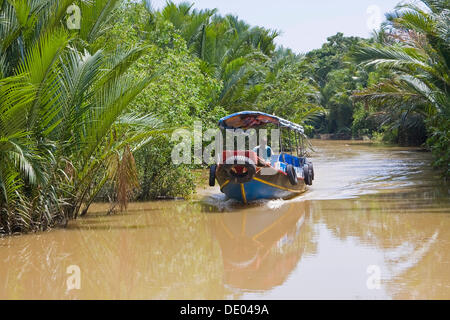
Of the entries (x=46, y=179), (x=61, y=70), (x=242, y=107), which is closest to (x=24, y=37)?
(x=61, y=70)

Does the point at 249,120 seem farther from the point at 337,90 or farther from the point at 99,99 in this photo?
the point at 337,90

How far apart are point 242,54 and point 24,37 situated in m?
16.1

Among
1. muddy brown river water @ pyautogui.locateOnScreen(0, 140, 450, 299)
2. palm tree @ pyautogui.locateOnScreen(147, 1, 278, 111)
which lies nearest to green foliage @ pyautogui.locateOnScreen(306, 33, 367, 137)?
palm tree @ pyautogui.locateOnScreen(147, 1, 278, 111)

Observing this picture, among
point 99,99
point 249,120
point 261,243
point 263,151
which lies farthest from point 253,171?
point 99,99

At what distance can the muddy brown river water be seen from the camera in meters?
6.14

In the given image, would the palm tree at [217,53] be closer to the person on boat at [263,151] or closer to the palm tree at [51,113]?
the person on boat at [263,151]

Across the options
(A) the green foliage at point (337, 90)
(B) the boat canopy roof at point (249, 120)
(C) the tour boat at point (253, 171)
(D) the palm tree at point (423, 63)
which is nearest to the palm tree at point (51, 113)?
(C) the tour boat at point (253, 171)

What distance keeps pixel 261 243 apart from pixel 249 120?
4958mm

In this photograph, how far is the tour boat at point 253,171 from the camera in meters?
11.9

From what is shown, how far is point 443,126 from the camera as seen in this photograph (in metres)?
15.3

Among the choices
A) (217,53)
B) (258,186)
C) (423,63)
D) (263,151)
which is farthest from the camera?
(217,53)

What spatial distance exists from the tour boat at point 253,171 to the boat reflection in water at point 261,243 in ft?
1.51

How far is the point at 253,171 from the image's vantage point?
11.9 m
